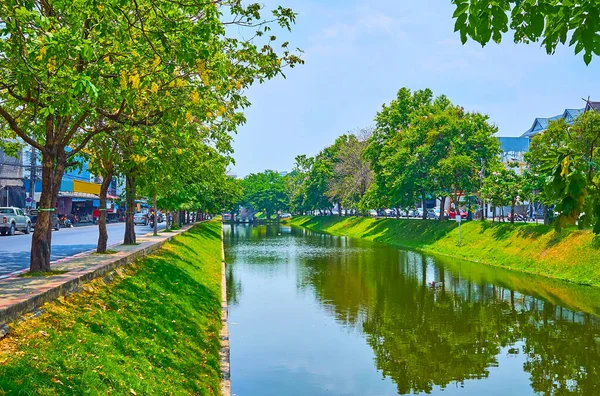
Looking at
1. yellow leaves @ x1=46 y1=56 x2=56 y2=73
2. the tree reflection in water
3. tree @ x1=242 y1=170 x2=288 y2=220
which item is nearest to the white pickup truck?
the tree reflection in water

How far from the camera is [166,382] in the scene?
27.9 ft

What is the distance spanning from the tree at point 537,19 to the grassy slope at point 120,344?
222 inches

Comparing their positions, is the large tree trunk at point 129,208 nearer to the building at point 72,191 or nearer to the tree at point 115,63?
the tree at point 115,63

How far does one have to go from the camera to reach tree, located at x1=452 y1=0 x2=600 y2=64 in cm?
405

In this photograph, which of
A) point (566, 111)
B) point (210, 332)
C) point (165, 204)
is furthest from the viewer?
point (566, 111)

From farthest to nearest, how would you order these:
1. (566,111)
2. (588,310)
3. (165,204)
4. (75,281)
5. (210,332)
Result: (566,111) < (165,204) < (588,310) < (210,332) < (75,281)

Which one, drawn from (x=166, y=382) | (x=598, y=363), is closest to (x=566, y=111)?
(x=598, y=363)

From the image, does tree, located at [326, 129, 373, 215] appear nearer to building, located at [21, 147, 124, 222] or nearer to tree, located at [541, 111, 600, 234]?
building, located at [21, 147, 124, 222]

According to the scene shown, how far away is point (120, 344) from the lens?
8.94m

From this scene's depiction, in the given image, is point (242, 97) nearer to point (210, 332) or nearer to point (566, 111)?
point (210, 332)

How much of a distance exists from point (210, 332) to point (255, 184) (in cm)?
10962

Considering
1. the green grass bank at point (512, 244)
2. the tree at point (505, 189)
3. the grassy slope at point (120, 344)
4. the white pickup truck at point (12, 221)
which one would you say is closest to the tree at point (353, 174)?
the green grass bank at point (512, 244)

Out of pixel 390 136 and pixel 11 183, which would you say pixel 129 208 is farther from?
pixel 390 136

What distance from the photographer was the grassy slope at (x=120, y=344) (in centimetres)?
648
